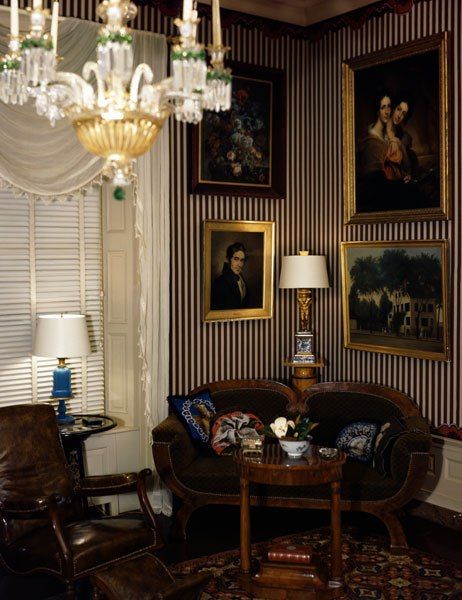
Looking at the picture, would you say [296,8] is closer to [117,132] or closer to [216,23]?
[216,23]

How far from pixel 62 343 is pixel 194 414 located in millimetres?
1224

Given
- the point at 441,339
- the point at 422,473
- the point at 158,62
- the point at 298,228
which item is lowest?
the point at 422,473

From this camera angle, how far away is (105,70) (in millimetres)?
3035

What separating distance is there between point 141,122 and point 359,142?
4234mm

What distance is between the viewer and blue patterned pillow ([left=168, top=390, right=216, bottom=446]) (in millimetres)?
6574

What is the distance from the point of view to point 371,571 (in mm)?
5508

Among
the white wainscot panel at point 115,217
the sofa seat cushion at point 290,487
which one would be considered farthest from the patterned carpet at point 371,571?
the white wainscot panel at point 115,217

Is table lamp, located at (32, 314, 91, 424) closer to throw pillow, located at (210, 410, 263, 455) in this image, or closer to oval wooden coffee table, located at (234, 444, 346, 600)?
throw pillow, located at (210, 410, 263, 455)

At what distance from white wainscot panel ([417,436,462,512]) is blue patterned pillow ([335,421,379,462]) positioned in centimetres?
49

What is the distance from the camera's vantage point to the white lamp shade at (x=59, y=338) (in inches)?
241

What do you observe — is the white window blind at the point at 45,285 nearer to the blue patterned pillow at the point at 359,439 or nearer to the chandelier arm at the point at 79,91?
the blue patterned pillow at the point at 359,439

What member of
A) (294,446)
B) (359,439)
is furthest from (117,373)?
(359,439)

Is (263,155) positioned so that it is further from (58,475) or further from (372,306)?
(58,475)

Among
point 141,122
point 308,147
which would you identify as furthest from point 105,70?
point 308,147
